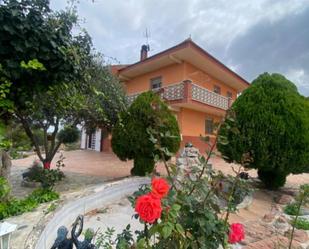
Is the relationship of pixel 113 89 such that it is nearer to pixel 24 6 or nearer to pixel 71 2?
pixel 71 2

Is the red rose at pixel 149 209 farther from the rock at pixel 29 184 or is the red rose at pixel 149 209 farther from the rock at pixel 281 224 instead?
the rock at pixel 29 184

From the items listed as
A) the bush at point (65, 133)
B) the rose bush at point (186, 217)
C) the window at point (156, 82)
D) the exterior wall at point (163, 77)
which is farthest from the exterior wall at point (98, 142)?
the rose bush at point (186, 217)

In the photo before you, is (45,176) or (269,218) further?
(45,176)

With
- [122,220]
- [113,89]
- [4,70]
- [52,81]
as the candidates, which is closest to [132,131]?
[113,89]

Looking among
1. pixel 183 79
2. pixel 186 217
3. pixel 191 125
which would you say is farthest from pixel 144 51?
pixel 186 217

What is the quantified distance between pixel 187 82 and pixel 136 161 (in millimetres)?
9042

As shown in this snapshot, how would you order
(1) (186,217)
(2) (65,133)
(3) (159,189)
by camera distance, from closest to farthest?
(3) (159,189), (1) (186,217), (2) (65,133)

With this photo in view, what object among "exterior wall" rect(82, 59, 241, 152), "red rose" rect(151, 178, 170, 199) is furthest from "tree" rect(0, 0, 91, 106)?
"exterior wall" rect(82, 59, 241, 152)

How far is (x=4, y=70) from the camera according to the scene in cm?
328

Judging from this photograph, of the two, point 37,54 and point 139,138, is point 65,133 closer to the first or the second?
point 139,138

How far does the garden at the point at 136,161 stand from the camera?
1.88 m

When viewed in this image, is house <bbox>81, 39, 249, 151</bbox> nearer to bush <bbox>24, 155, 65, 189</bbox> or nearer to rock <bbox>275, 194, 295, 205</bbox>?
bush <bbox>24, 155, 65, 189</bbox>

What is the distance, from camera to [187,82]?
1538 cm

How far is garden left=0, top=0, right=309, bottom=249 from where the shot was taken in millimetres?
1878
